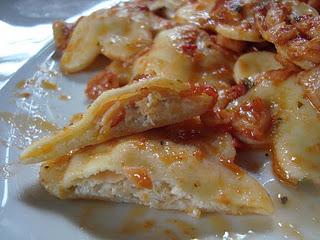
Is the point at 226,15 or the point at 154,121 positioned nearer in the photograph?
the point at 154,121

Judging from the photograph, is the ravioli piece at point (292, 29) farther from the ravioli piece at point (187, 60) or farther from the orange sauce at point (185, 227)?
the orange sauce at point (185, 227)

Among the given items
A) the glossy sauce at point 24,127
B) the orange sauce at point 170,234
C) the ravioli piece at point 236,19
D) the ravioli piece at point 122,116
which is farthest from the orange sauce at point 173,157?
the ravioli piece at point 236,19

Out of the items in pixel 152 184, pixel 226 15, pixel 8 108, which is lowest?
pixel 8 108

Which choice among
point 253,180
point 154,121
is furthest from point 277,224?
point 154,121

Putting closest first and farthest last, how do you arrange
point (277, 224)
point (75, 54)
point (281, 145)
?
1. point (277, 224)
2. point (281, 145)
3. point (75, 54)

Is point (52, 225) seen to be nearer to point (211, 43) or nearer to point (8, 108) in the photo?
point (8, 108)

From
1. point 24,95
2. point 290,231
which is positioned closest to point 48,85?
point 24,95
